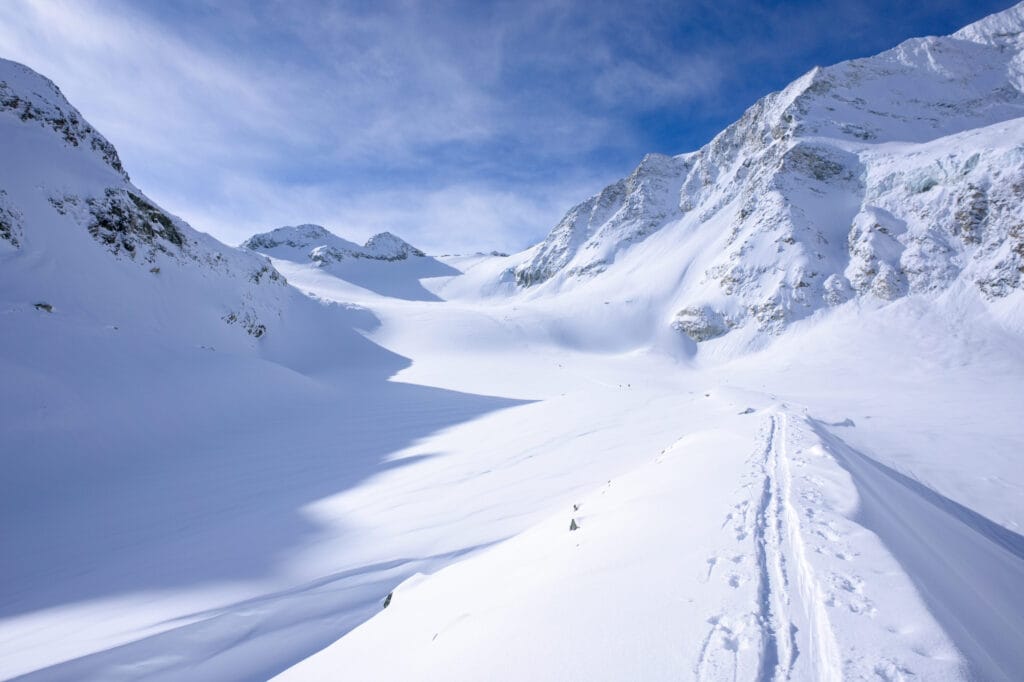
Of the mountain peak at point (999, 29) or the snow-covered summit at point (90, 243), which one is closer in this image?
the snow-covered summit at point (90, 243)

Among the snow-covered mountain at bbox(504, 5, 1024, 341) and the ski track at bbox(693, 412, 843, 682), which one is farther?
the snow-covered mountain at bbox(504, 5, 1024, 341)

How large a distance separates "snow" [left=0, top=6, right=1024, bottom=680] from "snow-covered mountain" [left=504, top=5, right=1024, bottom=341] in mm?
378

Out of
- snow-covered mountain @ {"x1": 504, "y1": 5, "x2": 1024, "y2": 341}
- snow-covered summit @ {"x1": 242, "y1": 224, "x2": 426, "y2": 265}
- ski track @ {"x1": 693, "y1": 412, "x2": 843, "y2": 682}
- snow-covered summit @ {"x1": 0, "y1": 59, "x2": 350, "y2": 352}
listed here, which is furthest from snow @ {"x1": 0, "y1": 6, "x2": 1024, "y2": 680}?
snow-covered summit @ {"x1": 242, "y1": 224, "x2": 426, "y2": 265}

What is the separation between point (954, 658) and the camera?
202cm

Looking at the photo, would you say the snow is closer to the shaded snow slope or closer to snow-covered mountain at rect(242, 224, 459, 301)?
the shaded snow slope

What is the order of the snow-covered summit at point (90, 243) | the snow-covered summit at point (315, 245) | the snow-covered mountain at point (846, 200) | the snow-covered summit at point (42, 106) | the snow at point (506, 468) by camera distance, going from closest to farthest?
1. the snow at point (506, 468)
2. the snow-covered summit at point (90, 243)
3. the snow-covered summit at point (42, 106)
4. the snow-covered mountain at point (846, 200)
5. the snow-covered summit at point (315, 245)

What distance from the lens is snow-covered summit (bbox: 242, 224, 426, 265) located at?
344ft

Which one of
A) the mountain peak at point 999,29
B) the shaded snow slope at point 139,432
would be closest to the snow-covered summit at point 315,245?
the shaded snow slope at point 139,432

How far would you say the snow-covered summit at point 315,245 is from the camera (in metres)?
105

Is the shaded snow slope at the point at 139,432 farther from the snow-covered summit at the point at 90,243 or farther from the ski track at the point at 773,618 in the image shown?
the ski track at the point at 773,618

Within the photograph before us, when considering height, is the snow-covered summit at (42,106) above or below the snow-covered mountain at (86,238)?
Result: above

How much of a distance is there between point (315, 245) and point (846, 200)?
114m

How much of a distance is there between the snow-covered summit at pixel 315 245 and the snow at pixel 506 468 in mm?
75715

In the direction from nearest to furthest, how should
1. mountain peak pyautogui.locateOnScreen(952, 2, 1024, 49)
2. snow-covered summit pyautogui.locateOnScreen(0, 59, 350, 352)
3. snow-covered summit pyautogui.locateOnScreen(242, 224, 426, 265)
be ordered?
snow-covered summit pyautogui.locateOnScreen(0, 59, 350, 352) → mountain peak pyautogui.locateOnScreen(952, 2, 1024, 49) → snow-covered summit pyautogui.locateOnScreen(242, 224, 426, 265)
